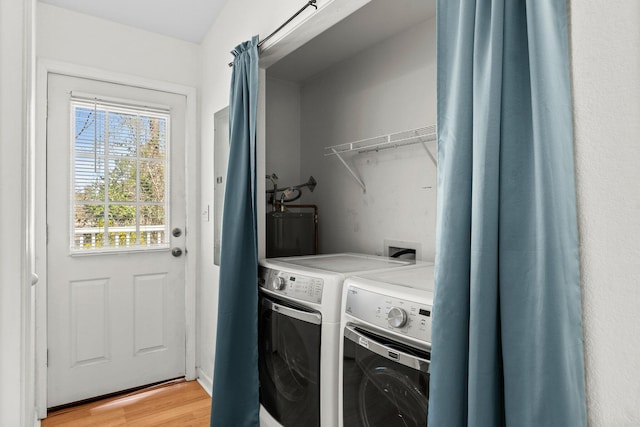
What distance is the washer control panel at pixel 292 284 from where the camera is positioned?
1.56 meters

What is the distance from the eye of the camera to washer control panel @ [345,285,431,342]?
3.65 feet

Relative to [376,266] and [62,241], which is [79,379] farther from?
[376,266]

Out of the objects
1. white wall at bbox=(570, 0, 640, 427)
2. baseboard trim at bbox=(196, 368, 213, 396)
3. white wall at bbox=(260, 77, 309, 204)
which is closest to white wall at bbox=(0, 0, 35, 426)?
white wall at bbox=(570, 0, 640, 427)

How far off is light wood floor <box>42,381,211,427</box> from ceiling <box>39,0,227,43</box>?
253 centimetres

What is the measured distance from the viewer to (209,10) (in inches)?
95.4

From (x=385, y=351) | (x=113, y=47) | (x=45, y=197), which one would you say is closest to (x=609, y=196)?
(x=385, y=351)

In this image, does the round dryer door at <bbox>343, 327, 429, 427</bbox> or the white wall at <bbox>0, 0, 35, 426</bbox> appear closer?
the white wall at <bbox>0, 0, 35, 426</bbox>

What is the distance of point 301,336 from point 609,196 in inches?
49.1

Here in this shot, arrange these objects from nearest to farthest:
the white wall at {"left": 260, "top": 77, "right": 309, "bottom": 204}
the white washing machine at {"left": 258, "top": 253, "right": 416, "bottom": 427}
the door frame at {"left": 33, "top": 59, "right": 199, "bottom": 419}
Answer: the white washing machine at {"left": 258, "top": 253, "right": 416, "bottom": 427}, the door frame at {"left": 33, "top": 59, "right": 199, "bottom": 419}, the white wall at {"left": 260, "top": 77, "right": 309, "bottom": 204}

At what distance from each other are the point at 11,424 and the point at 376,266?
4.60 feet

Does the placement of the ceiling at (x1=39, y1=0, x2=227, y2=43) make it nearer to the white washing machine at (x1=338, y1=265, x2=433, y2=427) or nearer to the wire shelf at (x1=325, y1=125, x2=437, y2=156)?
the wire shelf at (x1=325, y1=125, x2=437, y2=156)

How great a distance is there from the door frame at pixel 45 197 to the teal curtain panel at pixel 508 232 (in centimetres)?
222

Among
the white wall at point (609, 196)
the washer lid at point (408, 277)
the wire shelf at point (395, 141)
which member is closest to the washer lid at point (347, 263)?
the washer lid at point (408, 277)

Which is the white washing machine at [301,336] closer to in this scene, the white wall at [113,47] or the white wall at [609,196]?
the white wall at [609,196]
